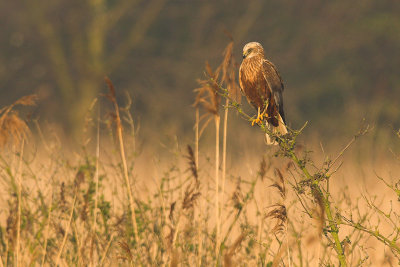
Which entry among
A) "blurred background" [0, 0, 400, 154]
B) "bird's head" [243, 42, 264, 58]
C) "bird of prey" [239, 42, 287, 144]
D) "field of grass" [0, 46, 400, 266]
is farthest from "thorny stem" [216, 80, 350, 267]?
"blurred background" [0, 0, 400, 154]

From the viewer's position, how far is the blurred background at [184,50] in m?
14.6

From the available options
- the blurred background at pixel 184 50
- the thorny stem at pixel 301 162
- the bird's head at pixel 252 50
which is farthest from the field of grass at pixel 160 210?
the blurred background at pixel 184 50

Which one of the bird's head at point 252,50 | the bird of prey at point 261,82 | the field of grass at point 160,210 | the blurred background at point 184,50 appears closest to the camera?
the field of grass at point 160,210

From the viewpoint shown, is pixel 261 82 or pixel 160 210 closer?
pixel 261 82

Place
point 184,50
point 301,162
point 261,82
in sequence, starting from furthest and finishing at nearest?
point 184,50
point 261,82
point 301,162

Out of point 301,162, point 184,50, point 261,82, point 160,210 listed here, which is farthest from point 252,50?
point 184,50

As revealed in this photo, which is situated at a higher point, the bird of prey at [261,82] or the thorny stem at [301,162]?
the bird of prey at [261,82]

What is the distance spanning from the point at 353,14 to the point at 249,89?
40.9 ft

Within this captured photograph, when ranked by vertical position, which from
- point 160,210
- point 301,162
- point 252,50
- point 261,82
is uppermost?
point 252,50

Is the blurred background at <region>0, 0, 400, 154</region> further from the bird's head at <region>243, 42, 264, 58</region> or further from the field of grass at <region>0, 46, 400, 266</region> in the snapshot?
the bird's head at <region>243, 42, 264, 58</region>

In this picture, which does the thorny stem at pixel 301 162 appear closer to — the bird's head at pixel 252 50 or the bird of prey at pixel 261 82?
the bird of prey at pixel 261 82

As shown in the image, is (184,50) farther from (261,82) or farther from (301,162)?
(301,162)

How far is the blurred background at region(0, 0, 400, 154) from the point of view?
14.6 metres

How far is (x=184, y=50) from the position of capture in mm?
15055
